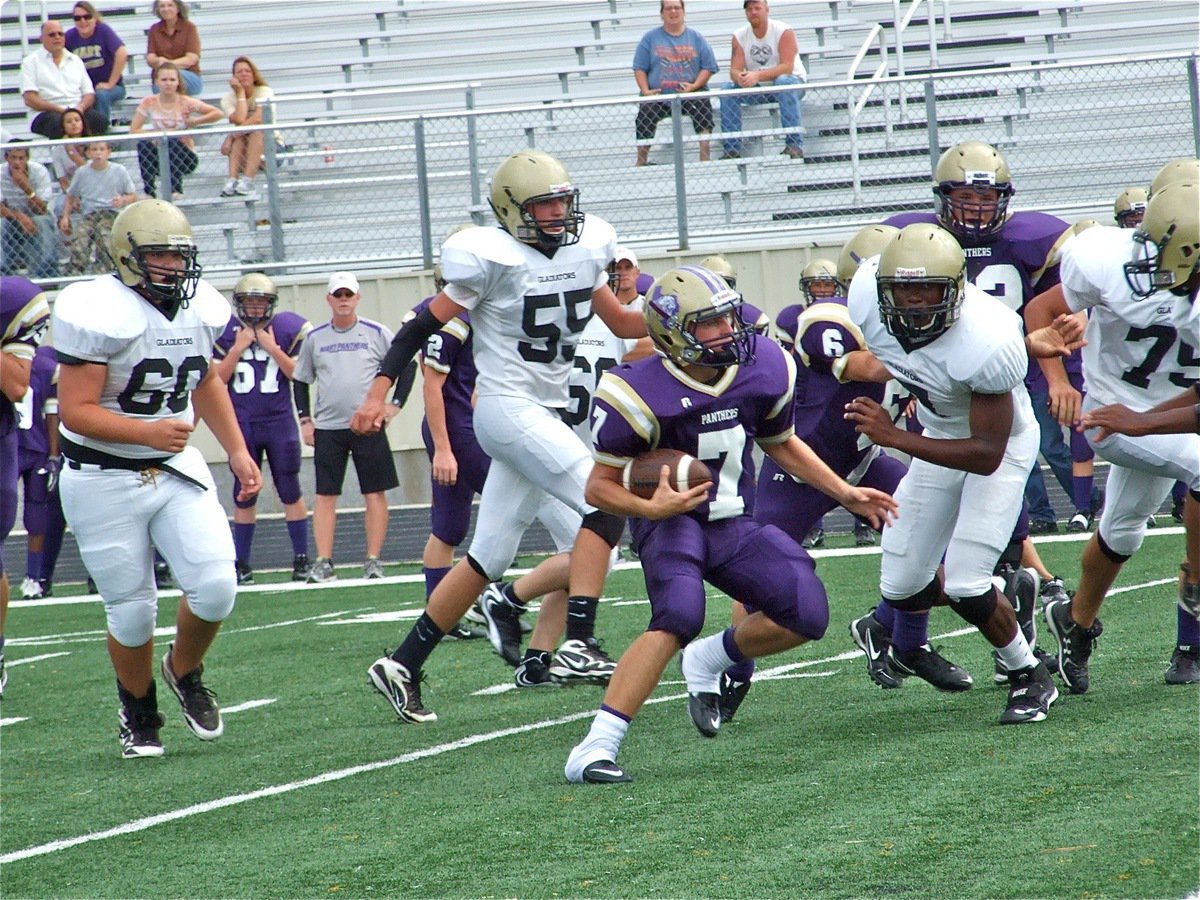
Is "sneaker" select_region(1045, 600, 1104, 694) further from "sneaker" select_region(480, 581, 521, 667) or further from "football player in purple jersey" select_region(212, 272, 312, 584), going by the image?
"football player in purple jersey" select_region(212, 272, 312, 584)

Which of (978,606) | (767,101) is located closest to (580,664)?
(978,606)

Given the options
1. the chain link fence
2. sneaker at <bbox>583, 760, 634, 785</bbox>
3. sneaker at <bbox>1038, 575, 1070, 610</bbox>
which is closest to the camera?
sneaker at <bbox>583, 760, 634, 785</bbox>

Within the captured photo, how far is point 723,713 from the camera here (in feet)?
16.4

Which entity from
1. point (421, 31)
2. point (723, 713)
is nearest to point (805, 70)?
point (421, 31)

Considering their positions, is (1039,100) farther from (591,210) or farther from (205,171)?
(205,171)

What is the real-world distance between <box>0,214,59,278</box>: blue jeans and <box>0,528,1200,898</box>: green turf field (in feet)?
21.3

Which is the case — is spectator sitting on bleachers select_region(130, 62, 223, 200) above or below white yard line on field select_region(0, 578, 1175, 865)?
above

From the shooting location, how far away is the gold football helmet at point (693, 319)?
4445 mm

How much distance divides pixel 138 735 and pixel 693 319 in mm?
2335

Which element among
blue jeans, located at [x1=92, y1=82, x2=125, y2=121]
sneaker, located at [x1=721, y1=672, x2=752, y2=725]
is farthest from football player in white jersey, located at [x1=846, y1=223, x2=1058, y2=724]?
blue jeans, located at [x1=92, y1=82, x2=125, y2=121]

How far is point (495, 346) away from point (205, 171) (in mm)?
7558

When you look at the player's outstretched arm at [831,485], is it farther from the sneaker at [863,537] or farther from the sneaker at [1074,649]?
the sneaker at [863,537]

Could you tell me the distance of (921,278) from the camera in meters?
4.41

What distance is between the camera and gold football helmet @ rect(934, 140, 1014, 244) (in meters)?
5.36
